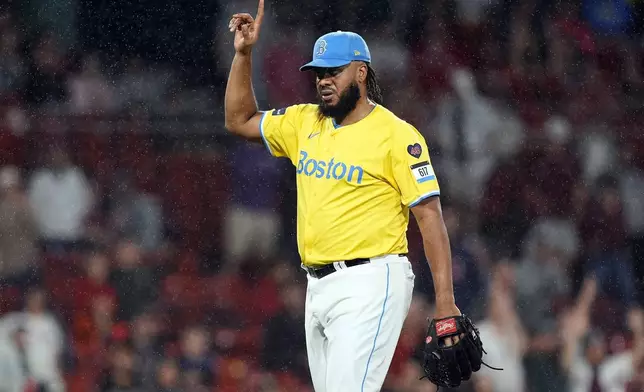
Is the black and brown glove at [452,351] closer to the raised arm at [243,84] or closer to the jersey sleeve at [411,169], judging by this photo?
the jersey sleeve at [411,169]

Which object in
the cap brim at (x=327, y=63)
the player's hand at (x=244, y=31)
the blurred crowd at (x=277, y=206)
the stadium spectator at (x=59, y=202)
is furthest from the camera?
the stadium spectator at (x=59, y=202)

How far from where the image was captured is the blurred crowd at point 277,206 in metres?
7.73

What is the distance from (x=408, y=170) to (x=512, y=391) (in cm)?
380

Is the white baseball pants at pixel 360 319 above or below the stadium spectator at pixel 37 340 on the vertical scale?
above

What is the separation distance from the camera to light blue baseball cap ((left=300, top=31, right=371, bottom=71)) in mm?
4340

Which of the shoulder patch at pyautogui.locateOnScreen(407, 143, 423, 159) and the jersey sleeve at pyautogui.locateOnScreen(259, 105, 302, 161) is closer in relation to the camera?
the shoulder patch at pyautogui.locateOnScreen(407, 143, 423, 159)

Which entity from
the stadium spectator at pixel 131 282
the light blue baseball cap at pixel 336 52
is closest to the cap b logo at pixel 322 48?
the light blue baseball cap at pixel 336 52

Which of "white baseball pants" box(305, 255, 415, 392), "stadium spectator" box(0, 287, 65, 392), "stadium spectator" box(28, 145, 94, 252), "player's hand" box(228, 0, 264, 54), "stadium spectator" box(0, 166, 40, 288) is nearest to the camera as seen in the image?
"white baseball pants" box(305, 255, 415, 392)

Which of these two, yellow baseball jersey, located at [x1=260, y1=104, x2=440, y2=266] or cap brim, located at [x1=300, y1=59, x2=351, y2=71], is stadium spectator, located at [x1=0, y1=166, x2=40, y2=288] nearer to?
yellow baseball jersey, located at [x1=260, y1=104, x2=440, y2=266]

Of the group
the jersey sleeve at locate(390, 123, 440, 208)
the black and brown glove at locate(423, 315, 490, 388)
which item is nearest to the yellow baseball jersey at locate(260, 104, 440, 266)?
the jersey sleeve at locate(390, 123, 440, 208)

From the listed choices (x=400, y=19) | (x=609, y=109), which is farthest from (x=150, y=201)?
(x=609, y=109)

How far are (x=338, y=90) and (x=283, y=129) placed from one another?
319mm

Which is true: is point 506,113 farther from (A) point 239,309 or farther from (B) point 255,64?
(A) point 239,309

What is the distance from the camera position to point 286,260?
26.8 ft
